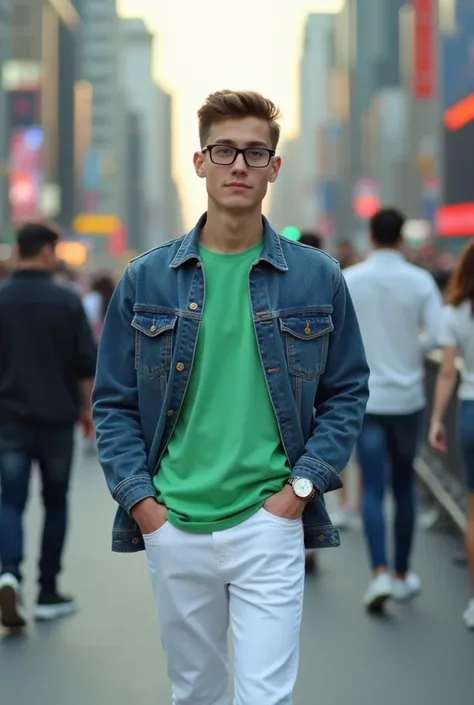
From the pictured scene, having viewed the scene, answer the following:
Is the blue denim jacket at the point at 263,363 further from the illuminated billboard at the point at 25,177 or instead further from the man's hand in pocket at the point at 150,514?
the illuminated billboard at the point at 25,177

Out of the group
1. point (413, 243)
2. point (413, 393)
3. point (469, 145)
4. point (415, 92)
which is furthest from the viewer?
point (415, 92)

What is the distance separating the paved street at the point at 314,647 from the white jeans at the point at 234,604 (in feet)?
7.28

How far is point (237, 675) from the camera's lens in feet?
13.1

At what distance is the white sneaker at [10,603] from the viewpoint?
24.7 ft

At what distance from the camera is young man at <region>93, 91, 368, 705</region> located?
13.1ft

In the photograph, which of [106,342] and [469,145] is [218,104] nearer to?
[106,342]

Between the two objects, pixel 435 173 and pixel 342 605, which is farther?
pixel 435 173

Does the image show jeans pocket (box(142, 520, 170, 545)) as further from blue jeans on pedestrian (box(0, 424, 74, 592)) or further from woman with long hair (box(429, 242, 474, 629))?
blue jeans on pedestrian (box(0, 424, 74, 592))

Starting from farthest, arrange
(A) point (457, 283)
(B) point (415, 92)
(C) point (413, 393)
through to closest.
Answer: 1. (B) point (415, 92)
2. (C) point (413, 393)
3. (A) point (457, 283)

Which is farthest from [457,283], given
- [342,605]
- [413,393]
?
[342,605]

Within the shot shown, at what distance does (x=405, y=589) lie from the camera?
27.9 feet

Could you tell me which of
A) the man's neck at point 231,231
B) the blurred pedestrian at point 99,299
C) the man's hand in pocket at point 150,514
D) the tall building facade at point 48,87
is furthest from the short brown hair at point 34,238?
the tall building facade at point 48,87

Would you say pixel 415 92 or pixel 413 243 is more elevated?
pixel 415 92

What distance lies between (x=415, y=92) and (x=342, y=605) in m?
89.7
